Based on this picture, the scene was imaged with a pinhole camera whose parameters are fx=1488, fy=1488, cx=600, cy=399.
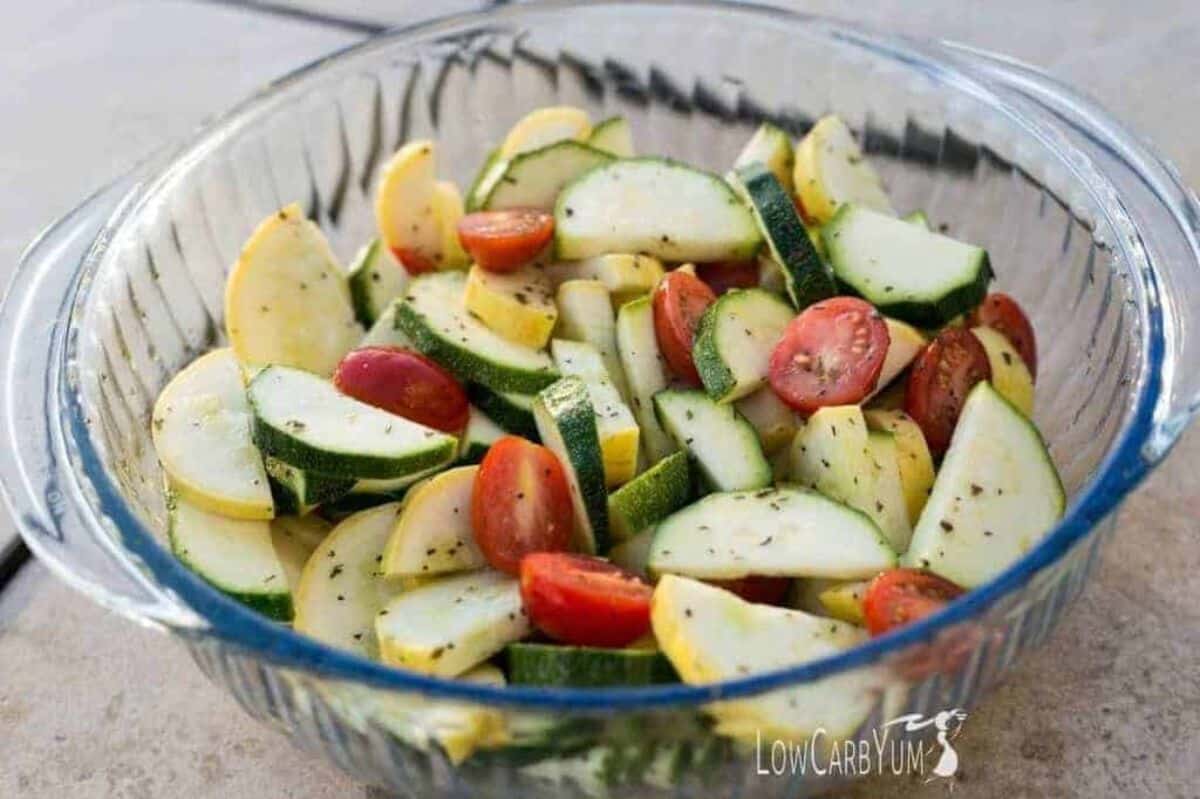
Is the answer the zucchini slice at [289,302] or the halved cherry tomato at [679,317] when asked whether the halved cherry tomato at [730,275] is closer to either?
the halved cherry tomato at [679,317]

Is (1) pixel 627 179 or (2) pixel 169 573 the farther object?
(1) pixel 627 179

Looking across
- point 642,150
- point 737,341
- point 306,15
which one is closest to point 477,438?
point 737,341

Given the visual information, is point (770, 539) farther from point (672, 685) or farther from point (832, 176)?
point (832, 176)

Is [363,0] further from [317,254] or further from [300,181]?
[317,254]

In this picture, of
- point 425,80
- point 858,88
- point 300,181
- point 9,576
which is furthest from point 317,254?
point 858,88

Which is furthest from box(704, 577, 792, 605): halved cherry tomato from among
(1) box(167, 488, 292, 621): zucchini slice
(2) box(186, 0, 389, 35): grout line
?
(2) box(186, 0, 389, 35): grout line

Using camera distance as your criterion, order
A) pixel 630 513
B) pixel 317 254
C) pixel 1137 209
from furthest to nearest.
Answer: pixel 317 254, pixel 1137 209, pixel 630 513

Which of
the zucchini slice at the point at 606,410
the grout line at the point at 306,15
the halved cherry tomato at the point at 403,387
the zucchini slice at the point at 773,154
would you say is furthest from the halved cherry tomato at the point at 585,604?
the grout line at the point at 306,15
